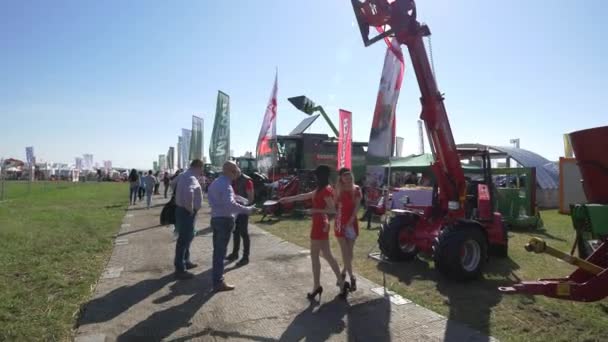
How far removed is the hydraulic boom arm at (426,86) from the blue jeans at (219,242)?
3723 mm

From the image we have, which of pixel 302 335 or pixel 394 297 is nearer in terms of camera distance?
pixel 302 335

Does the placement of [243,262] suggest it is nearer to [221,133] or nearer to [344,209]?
[344,209]

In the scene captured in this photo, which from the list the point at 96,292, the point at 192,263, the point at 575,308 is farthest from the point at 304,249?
the point at 575,308

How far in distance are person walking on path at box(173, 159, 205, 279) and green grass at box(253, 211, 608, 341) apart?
2864 mm

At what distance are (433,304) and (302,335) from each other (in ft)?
6.36

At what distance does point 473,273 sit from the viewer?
665cm

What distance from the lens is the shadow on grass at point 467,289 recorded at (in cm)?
489

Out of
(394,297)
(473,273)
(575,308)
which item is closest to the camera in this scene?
(575,308)

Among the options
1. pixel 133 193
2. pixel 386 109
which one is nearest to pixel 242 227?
pixel 386 109

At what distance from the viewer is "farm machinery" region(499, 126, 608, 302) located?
3.83 metres

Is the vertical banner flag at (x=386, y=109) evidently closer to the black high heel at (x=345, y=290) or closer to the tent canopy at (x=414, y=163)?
the black high heel at (x=345, y=290)

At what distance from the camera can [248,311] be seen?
5.20 metres

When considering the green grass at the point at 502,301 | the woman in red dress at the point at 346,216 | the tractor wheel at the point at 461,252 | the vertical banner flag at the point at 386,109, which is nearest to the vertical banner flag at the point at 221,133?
the vertical banner flag at the point at 386,109

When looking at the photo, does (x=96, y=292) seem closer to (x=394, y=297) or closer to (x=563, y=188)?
(x=394, y=297)
